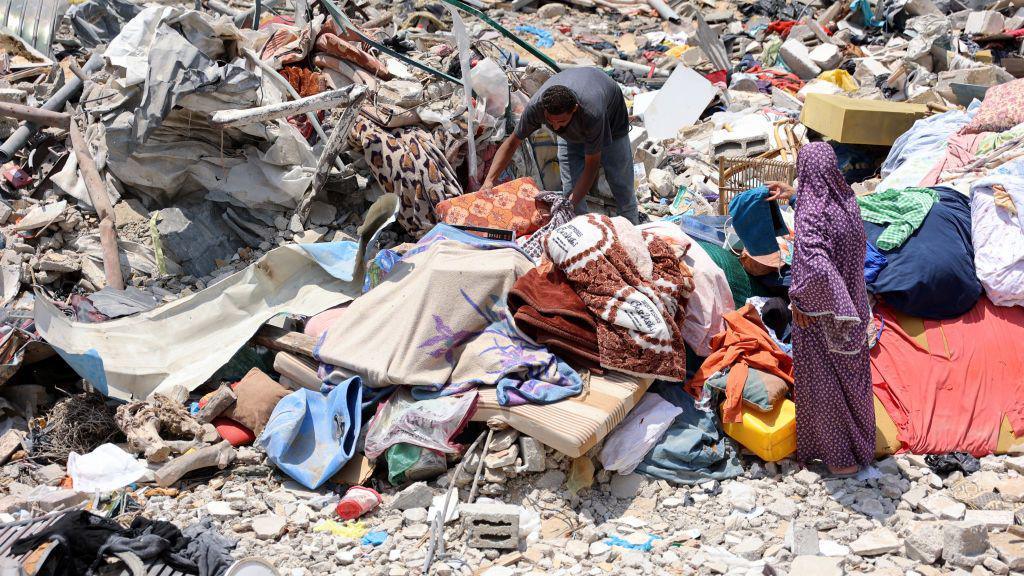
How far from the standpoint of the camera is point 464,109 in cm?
648

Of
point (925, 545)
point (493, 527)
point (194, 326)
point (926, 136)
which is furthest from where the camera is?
point (926, 136)

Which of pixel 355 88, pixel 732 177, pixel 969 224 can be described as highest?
pixel 355 88

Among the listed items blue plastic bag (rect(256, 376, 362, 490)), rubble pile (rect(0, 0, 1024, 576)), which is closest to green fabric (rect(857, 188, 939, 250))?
rubble pile (rect(0, 0, 1024, 576))

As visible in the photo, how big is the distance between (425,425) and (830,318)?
6.59ft

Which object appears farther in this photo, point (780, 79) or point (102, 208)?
point (780, 79)

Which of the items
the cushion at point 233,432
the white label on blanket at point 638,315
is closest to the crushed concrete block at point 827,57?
the white label on blanket at point 638,315

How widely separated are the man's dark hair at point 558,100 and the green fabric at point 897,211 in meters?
1.84

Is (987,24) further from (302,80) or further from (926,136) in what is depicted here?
(302,80)

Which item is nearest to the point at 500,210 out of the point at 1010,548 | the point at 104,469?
the point at 104,469

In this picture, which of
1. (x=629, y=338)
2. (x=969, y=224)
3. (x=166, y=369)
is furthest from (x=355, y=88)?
(x=969, y=224)

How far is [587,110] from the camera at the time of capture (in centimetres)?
549

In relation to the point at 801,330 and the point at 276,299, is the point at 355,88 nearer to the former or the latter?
the point at 276,299

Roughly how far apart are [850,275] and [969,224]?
1.57m

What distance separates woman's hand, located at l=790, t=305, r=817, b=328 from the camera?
415 centimetres
